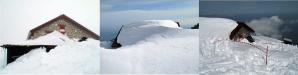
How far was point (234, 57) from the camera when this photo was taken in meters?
4.04

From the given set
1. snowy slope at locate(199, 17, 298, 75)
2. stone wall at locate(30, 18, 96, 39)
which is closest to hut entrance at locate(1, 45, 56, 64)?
snowy slope at locate(199, 17, 298, 75)

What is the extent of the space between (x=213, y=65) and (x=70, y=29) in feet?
28.0

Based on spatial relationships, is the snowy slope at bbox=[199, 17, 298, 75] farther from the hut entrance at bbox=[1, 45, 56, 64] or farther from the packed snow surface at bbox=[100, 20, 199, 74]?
the hut entrance at bbox=[1, 45, 56, 64]

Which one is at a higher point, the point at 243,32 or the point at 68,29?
the point at 68,29

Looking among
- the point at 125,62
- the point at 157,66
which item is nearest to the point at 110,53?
the point at 125,62

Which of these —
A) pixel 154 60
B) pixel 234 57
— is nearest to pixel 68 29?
pixel 154 60

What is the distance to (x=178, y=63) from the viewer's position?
102 inches

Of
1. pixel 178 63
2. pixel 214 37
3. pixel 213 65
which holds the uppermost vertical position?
pixel 214 37

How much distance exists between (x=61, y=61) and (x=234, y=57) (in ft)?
14.6

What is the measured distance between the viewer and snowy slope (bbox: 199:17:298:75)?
11.6 feet

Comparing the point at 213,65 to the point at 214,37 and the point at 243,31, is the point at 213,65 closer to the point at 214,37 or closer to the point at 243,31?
the point at 214,37

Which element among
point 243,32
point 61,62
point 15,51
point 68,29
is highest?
point 68,29

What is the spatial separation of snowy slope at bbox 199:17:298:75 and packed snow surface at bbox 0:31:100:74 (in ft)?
8.76

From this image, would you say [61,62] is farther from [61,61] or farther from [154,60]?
[154,60]
